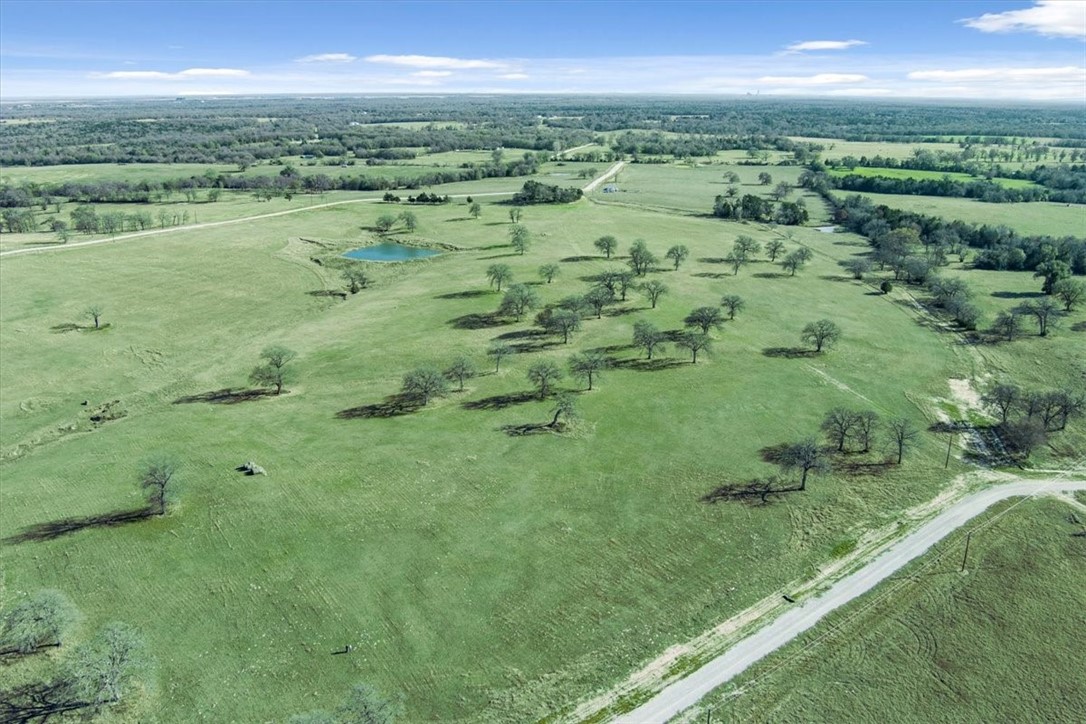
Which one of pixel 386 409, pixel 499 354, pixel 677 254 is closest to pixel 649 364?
pixel 499 354

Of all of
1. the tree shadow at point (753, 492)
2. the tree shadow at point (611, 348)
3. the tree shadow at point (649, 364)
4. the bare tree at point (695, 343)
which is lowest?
the tree shadow at point (753, 492)

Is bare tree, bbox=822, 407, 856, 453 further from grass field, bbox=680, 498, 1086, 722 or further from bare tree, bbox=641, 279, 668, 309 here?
bare tree, bbox=641, 279, 668, 309

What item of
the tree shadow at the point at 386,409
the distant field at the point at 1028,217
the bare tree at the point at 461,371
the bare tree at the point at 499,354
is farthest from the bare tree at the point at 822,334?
the distant field at the point at 1028,217

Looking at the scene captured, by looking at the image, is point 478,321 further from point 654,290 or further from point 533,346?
point 654,290

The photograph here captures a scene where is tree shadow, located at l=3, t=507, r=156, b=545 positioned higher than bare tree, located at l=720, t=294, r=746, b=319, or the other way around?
bare tree, located at l=720, t=294, r=746, b=319

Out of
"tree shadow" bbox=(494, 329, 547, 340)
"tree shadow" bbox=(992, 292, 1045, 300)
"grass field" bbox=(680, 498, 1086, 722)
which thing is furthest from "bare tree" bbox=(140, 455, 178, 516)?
"tree shadow" bbox=(992, 292, 1045, 300)

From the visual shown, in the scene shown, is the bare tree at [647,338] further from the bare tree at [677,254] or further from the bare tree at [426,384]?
the bare tree at [677,254]

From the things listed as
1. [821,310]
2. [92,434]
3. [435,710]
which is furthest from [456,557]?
[821,310]
